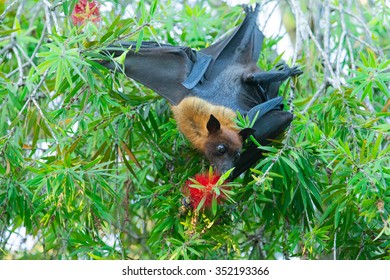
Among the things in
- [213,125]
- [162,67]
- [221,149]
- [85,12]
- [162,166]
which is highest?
[85,12]

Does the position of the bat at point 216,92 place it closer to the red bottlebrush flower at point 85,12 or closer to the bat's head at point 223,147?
the bat's head at point 223,147

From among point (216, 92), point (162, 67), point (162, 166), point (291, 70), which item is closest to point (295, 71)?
point (291, 70)

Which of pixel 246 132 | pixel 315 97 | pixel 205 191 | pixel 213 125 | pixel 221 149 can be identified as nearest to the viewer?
pixel 205 191

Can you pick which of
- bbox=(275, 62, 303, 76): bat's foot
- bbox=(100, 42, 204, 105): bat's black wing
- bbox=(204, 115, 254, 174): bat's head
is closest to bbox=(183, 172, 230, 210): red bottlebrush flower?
bbox=(204, 115, 254, 174): bat's head

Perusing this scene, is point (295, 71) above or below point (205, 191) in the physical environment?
above

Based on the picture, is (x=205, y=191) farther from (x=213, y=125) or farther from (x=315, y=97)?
(x=315, y=97)

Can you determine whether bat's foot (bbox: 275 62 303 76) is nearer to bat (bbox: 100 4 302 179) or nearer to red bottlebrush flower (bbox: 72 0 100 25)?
bat (bbox: 100 4 302 179)

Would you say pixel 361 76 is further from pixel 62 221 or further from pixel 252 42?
pixel 62 221
